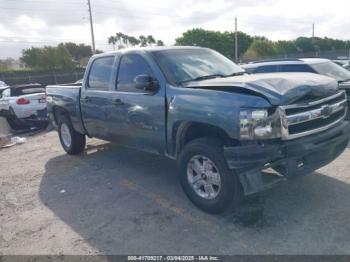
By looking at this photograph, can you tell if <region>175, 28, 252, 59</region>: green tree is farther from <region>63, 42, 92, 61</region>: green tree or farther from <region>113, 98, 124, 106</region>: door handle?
<region>113, 98, 124, 106</region>: door handle

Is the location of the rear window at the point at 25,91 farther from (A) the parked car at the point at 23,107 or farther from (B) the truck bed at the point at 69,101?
(B) the truck bed at the point at 69,101

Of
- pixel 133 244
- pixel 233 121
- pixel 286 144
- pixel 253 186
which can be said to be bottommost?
pixel 133 244

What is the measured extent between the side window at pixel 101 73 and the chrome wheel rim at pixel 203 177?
Answer: 2.23 m

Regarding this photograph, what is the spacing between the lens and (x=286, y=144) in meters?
3.60

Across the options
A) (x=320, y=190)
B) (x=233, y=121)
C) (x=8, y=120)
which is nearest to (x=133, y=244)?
(x=233, y=121)

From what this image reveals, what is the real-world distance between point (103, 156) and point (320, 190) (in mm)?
4184

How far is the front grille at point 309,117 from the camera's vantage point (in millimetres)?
3568

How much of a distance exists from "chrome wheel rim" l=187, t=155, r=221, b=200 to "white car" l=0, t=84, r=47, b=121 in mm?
8152

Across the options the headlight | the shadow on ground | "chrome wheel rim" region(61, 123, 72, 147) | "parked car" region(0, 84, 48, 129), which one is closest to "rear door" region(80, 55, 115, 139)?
the shadow on ground

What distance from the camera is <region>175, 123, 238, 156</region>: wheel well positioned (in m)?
3.92

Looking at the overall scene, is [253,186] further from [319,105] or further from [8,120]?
[8,120]

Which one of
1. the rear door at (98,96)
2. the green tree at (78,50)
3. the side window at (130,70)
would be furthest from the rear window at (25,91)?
the green tree at (78,50)

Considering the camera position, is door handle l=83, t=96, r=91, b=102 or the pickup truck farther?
door handle l=83, t=96, r=91, b=102

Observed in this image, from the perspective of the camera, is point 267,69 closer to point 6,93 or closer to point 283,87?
point 283,87
